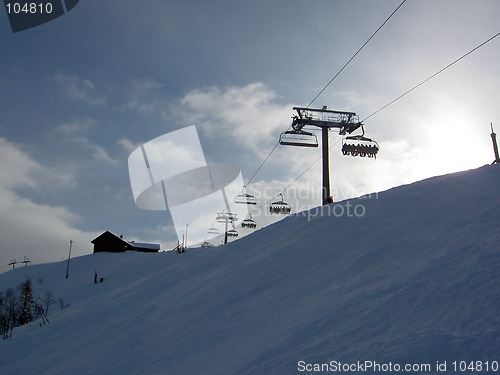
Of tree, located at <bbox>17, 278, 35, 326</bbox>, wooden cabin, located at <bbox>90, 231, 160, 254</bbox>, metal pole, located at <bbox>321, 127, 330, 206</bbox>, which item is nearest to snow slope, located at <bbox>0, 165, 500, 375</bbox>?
metal pole, located at <bbox>321, 127, 330, 206</bbox>

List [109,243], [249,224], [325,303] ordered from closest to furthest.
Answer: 1. [325,303]
2. [249,224]
3. [109,243]

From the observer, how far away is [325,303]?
15.9 feet

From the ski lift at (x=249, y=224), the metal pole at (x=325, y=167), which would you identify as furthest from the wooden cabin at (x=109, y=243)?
the metal pole at (x=325, y=167)

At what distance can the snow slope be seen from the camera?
3.55m

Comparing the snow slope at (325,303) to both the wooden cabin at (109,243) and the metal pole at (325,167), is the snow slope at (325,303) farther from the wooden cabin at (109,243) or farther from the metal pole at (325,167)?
the wooden cabin at (109,243)

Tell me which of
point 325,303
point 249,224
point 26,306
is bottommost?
point 26,306

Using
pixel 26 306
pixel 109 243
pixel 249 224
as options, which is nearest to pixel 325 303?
pixel 249 224

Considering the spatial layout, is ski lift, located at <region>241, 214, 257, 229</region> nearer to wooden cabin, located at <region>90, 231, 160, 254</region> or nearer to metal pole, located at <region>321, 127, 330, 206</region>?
metal pole, located at <region>321, 127, 330, 206</region>

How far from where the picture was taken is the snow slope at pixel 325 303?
11.6 feet

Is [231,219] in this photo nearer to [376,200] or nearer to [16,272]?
[376,200]

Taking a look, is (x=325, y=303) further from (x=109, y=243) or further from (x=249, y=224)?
(x=109, y=243)

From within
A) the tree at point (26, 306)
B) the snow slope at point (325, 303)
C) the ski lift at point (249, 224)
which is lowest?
the tree at point (26, 306)

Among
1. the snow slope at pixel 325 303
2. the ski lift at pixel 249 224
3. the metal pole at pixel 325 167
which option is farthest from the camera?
the ski lift at pixel 249 224

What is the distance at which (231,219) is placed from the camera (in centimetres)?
3538
